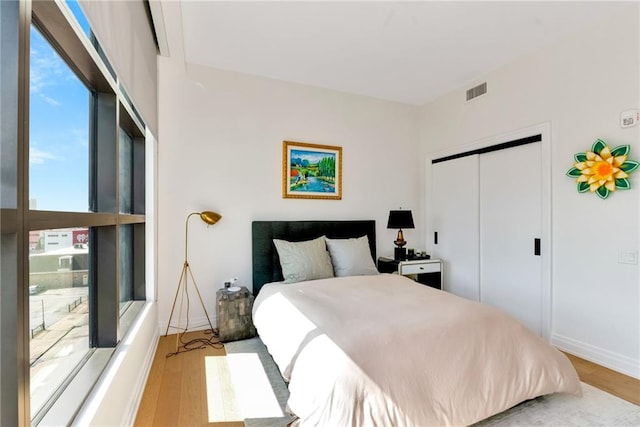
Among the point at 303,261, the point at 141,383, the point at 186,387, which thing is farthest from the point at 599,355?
the point at 141,383

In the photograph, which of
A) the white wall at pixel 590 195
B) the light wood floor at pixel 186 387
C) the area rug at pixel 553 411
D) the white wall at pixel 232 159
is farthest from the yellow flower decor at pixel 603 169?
the white wall at pixel 232 159

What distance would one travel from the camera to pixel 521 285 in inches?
128

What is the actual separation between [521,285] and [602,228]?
3.14 ft

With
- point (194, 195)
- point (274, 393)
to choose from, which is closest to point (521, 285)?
point (274, 393)

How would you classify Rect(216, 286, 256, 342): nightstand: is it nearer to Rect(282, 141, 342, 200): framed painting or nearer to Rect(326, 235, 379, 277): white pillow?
Rect(326, 235, 379, 277): white pillow

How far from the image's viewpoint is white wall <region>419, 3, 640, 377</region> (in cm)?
243

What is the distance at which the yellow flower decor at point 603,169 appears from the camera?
7.96 ft

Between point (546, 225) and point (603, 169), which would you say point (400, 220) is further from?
point (603, 169)

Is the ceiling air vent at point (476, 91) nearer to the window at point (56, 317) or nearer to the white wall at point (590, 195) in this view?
the white wall at point (590, 195)

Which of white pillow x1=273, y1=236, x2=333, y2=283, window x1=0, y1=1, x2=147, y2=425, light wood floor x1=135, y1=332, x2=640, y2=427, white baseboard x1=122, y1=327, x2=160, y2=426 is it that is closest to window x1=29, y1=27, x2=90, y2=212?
window x1=0, y1=1, x2=147, y2=425

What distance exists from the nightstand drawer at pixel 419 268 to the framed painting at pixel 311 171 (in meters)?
1.22

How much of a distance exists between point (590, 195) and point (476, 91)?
5.72 ft

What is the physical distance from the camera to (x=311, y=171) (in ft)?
12.6

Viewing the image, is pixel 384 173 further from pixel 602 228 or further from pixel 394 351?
pixel 394 351
